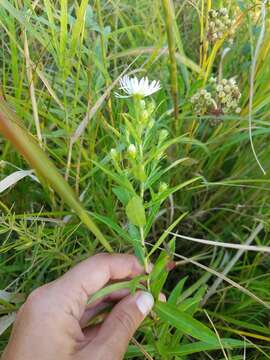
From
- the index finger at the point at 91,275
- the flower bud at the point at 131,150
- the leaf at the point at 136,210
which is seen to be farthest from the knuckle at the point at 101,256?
the flower bud at the point at 131,150

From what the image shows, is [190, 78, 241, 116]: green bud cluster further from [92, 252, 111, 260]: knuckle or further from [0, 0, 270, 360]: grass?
[92, 252, 111, 260]: knuckle

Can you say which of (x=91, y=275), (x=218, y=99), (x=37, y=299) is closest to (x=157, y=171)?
(x=218, y=99)

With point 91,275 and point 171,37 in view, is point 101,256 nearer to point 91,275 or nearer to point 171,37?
point 91,275

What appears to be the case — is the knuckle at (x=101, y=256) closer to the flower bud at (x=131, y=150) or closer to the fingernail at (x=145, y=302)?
the fingernail at (x=145, y=302)

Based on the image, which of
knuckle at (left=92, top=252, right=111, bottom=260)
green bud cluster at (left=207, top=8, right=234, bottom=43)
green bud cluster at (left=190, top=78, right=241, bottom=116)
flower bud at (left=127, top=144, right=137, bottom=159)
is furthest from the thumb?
green bud cluster at (left=207, top=8, right=234, bottom=43)

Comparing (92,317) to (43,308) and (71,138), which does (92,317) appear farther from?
(71,138)

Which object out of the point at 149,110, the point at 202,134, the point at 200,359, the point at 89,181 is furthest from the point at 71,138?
the point at 200,359
